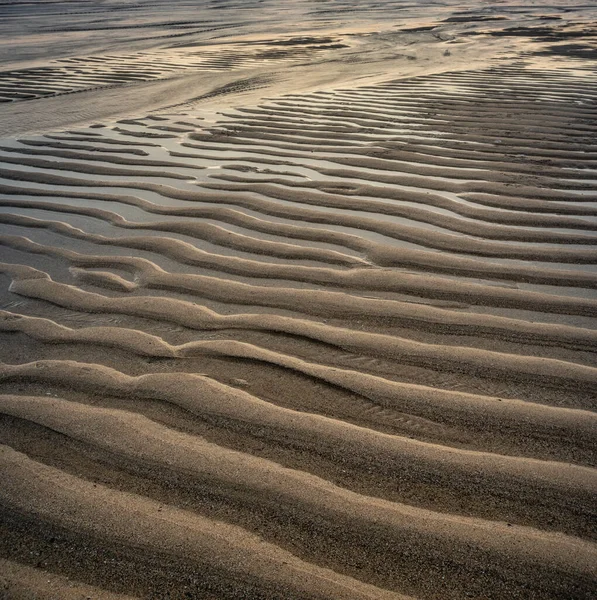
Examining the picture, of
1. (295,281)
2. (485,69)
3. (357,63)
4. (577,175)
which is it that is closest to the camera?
(295,281)

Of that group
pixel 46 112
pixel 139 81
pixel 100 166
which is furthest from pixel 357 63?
pixel 100 166

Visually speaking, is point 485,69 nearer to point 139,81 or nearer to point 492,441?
point 139,81

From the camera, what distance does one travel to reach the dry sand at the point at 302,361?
4.66ft

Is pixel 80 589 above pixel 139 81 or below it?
below

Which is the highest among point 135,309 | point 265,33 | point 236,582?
point 265,33

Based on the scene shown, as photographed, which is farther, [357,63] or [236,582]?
[357,63]

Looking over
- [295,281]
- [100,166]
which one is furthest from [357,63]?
[295,281]

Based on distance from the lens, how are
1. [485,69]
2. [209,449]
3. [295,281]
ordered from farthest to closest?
1. [485,69]
2. [295,281]
3. [209,449]

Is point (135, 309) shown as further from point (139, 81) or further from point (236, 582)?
point (139, 81)

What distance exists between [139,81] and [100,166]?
14.4 feet

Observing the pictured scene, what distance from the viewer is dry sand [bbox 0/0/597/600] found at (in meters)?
1.42

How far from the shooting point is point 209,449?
67.5 inches

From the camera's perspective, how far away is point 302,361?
2100 mm

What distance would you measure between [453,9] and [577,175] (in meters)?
15.6
